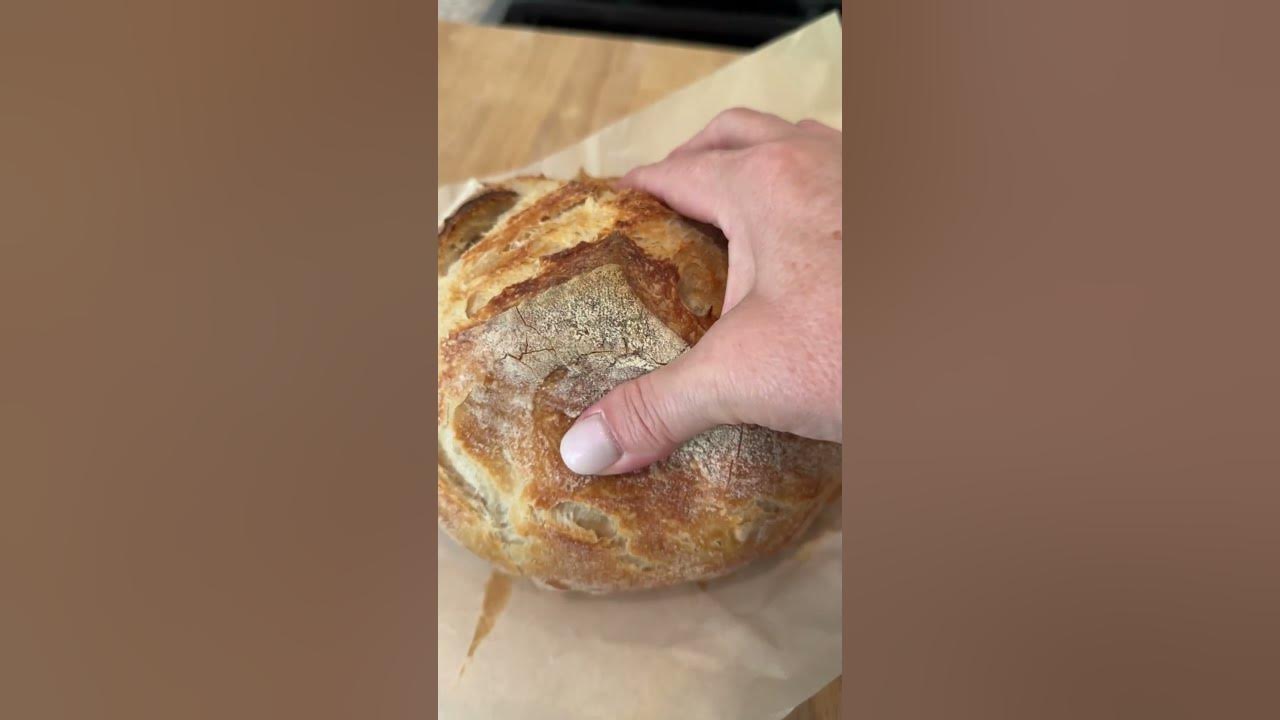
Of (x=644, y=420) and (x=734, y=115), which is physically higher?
(x=734, y=115)

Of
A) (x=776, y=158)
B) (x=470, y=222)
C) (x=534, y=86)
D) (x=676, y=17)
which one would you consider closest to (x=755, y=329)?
(x=776, y=158)

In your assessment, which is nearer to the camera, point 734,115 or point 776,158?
point 776,158

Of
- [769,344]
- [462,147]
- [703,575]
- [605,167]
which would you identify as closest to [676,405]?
[769,344]

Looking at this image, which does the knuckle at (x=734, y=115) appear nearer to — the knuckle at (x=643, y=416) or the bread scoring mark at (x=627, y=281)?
the bread scoring mark at (x=627, y=281)

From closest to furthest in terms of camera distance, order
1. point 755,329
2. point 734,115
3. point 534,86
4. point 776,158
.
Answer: point 755,329 < point 776,158 < point 734,115 < point 534,86

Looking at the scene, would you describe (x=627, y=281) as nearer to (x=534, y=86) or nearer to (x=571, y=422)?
(x=571, y=422)

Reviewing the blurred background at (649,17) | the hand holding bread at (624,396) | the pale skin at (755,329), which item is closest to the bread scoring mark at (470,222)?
the hand holding bread at (624,396)

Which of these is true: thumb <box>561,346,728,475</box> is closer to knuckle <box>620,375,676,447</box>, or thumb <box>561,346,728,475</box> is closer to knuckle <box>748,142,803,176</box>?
knuckle <box>620,375,676,447</box>

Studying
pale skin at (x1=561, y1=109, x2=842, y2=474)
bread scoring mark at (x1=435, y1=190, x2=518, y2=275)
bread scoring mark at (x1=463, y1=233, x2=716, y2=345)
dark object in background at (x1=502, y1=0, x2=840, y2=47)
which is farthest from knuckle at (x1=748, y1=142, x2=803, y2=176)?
dark object in background at (x1=502, y1=0, x2=840, y2=47)
